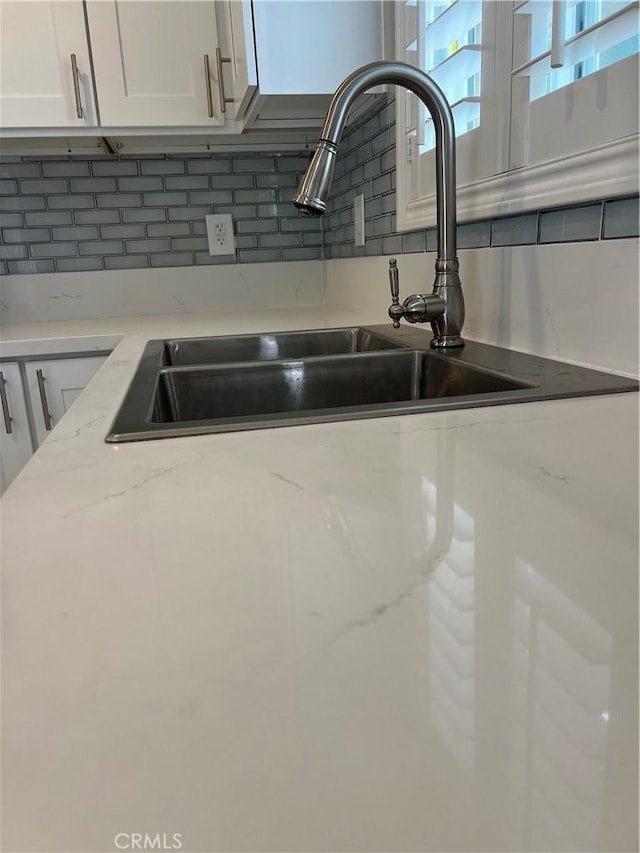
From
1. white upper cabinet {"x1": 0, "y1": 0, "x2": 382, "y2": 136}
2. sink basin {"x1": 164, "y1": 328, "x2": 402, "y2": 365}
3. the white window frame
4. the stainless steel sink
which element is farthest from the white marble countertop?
white upper cabinet {"x1": 0, "y1": 0, "x2": 382, "y2": 136}

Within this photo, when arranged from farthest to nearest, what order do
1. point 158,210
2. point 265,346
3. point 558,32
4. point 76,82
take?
point 158,210, point 76,82, point 265,346, point 558,32

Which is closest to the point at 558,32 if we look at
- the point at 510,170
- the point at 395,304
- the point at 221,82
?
the point at 510,170

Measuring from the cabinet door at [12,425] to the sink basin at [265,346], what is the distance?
18.7 inches

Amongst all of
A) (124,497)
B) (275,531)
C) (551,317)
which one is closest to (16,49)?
(551,317)

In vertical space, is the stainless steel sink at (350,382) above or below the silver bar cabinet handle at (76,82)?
below

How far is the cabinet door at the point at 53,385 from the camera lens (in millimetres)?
1672

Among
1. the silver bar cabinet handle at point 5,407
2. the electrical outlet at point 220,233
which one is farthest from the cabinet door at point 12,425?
the electrical outlet at point 220,233

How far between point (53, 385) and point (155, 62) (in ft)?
3.54

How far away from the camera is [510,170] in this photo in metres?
1.06

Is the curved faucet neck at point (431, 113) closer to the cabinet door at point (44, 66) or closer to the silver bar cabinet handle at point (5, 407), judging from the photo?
the silver bar cabinet handle at point (5, 407)

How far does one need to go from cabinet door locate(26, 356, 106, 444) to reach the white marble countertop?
121 cm

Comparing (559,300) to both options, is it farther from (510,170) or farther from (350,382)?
(350,382)

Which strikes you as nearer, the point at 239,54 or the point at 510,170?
the point at 510,170

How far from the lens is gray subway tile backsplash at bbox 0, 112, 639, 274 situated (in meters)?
2.25
